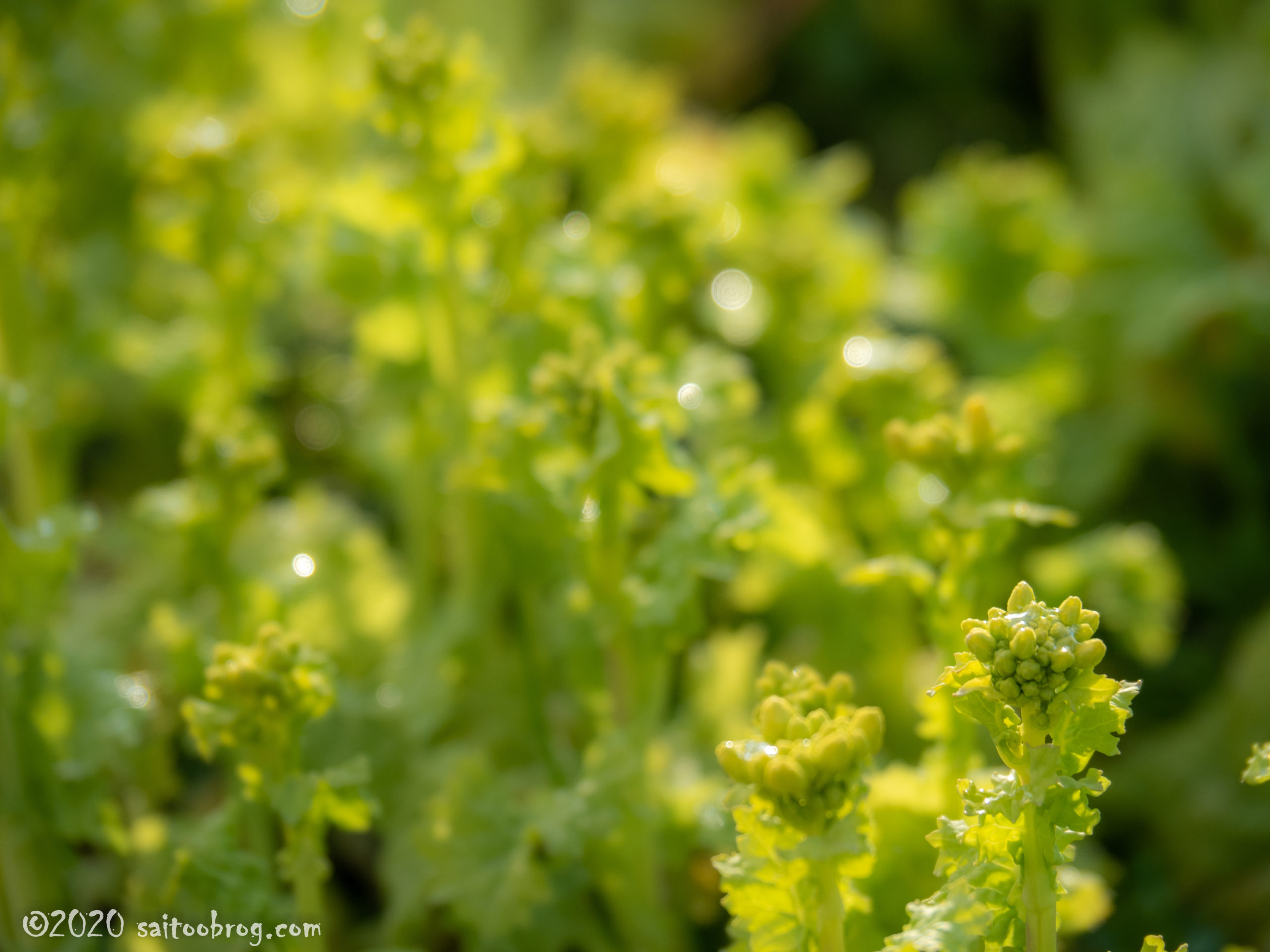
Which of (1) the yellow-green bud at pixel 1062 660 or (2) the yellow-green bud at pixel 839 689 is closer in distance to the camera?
(1) the yellow-green bud at pixel 1062 660

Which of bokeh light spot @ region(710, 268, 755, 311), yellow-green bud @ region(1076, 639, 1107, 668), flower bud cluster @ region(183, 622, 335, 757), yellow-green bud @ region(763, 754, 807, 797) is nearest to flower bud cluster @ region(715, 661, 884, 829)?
yellow-green bud @ region(763, 754, 807, 797)

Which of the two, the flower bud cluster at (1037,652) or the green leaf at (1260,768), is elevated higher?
the flower bud cluster at (1037,652)

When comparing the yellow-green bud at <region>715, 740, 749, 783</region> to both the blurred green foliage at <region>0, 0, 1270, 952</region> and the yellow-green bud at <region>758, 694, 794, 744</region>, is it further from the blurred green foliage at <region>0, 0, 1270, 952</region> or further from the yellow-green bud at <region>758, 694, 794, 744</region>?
the blurred green foliage at <region>0, 0, 1270, 952</region>

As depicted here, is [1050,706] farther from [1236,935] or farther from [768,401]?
[768,401]

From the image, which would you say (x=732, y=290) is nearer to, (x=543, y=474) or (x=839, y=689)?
(x=543, y=474)

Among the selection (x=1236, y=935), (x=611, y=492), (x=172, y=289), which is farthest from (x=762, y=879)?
(x=172, y=289)

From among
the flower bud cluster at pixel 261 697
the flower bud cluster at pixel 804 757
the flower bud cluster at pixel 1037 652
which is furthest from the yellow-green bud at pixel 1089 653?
the flower bud cluster at pixel 261 697

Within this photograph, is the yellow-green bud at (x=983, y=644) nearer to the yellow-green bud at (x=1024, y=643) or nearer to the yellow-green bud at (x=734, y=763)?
the yellow-green bud at (x=1024, y=643)

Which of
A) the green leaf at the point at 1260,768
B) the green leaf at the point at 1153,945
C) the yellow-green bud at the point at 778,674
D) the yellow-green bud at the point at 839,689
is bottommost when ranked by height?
the green leaf at the point at 1153,945
